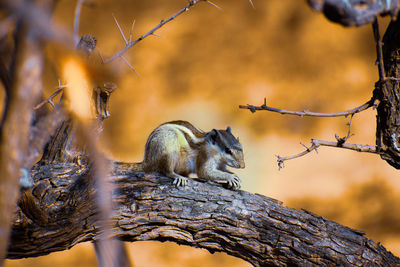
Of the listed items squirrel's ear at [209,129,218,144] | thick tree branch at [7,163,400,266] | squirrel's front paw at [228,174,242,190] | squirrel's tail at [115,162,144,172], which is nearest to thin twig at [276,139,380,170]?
thick tree branch at [7,163,400,266]

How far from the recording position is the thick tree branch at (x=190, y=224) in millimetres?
1390

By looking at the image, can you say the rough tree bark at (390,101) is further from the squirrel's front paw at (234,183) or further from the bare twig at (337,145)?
the squirrel's front paw at (234,183)

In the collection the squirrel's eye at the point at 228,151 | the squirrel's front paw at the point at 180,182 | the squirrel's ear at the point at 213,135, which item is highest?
the squirrel's ear at the point at 213,135

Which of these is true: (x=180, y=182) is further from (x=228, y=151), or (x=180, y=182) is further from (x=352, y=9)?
(x=352, y=9)

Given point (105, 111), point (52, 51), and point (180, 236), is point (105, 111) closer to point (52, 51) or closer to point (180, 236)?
point (180, 236)

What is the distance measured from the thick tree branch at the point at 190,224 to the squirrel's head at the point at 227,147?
0.27 metres

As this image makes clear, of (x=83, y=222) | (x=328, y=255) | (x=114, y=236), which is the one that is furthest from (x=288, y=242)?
(x=83, y=222)

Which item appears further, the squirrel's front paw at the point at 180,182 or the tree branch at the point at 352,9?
the squirrel's front paw at the point at 180,182

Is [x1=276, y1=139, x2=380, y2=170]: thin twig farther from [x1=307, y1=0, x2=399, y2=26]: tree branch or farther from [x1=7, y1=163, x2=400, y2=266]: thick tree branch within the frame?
[x1=307, y1=0, x2=399, y2=26]: tree branch

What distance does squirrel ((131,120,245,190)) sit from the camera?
1.72 metres

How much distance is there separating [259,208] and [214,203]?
0.62ft

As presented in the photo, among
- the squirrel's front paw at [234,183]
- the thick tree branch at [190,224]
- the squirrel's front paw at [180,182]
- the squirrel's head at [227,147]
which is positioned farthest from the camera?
the squirrel's head at [227,147]

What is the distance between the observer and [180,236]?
1.46 m

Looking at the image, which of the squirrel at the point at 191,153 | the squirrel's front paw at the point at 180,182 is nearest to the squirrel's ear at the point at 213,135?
the squirrel at the point at 191,153
